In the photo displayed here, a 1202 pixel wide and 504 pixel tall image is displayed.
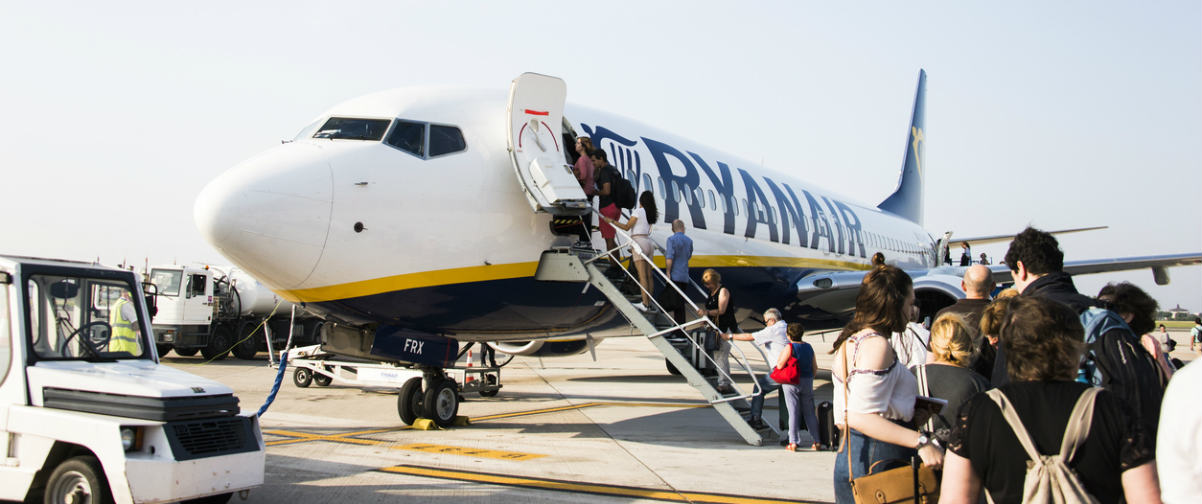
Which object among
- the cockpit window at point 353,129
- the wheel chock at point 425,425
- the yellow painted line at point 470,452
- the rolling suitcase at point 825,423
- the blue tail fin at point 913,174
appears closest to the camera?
the rolling suitcase at point 825,423

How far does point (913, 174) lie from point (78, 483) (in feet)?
84.3

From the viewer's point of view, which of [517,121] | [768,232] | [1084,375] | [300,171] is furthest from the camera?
[768,232]

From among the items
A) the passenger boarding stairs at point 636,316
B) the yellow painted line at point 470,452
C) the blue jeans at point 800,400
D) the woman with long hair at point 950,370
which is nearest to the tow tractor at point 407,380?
the yellow painted line at point 470,452

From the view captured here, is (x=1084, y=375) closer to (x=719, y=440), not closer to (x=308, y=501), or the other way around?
(x=308, y=501)

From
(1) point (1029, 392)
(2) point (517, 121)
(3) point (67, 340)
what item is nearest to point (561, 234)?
(2) point (517, 121)

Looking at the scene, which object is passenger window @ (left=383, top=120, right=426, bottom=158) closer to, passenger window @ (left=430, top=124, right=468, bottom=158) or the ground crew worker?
passenger window @ (left=430, top=124, right=468, bottom=158)

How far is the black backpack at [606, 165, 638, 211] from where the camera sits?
30.0 feet

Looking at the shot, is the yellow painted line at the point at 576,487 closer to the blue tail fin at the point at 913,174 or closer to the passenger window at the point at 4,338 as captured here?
the passenger window at the point at 4,338

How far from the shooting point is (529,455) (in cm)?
777

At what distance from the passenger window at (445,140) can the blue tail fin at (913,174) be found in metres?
19.0

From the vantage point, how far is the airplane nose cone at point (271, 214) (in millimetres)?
7094

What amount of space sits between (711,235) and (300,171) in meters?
5.53

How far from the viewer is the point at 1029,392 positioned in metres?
2.67

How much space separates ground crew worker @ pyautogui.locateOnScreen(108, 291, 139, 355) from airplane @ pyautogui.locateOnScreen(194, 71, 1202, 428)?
4.76 ft
